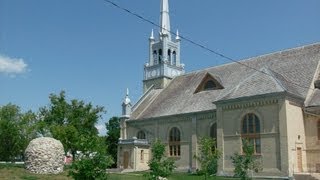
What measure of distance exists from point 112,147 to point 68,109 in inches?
484

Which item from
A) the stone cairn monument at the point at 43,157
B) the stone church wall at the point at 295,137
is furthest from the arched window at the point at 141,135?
the stone church wall at the point at 295,137

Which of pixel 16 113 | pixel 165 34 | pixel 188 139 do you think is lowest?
pixel 188 139

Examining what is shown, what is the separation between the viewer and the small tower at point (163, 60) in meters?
57.8

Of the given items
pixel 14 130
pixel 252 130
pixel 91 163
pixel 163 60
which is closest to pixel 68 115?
pixel 14 130

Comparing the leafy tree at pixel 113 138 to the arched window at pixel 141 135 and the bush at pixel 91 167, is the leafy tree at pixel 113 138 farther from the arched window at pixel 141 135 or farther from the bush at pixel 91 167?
the bush at pixel 91 167

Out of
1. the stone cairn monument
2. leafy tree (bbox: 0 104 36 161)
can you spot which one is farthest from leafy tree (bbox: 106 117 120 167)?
the stone cairn monument

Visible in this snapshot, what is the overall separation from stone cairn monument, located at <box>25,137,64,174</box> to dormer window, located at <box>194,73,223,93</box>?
1802 centimetres

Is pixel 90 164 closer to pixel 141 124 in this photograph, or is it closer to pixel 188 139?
pixel 188 139

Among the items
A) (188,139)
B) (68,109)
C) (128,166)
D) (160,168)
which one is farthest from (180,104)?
(160,168)

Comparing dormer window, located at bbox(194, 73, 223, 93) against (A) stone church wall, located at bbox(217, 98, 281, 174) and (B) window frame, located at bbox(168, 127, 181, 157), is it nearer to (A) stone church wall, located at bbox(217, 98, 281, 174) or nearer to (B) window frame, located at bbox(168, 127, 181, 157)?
(B) window frame, located at bbox(168, 127, 181, 157)

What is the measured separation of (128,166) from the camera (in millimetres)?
49844

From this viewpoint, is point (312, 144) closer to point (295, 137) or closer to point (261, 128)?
point (295, 137)

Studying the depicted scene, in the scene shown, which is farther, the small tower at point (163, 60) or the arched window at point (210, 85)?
the small tower at point (163, 60)

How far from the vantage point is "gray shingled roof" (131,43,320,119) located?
3825cm
